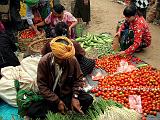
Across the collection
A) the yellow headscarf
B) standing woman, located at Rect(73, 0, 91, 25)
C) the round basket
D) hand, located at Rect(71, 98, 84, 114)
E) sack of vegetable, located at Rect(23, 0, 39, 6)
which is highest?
sack of vegetable, located at Rect(23, 0, 39, 6)

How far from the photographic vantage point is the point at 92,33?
29.0 feet

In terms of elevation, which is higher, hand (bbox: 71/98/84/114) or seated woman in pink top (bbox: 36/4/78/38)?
seated woman in pink top (bbox: 36/4/78/38)

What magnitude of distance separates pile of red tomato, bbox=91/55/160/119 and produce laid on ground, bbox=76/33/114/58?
1203 mm

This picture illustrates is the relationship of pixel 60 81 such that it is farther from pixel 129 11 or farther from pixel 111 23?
pixel 111 23

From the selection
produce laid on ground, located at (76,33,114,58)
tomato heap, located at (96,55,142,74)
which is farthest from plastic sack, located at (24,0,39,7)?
tomato heap, located at (96,55,142,74)

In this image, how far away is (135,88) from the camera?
5746 mm

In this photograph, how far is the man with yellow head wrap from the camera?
183 inches

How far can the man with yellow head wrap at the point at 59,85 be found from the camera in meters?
4.65

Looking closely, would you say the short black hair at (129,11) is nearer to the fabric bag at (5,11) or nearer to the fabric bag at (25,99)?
the fabric bag at (25,99)

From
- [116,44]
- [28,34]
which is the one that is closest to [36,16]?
[28,34]

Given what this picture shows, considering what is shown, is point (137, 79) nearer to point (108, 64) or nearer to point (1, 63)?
point (108, 64)

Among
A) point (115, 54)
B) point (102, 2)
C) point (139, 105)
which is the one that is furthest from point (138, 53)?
point (102, 2)

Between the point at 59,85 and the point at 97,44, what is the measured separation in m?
3.25

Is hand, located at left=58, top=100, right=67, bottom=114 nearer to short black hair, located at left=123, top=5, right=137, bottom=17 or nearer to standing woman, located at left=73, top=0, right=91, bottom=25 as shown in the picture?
short black hair, located at left=123, top=5, right=137, bottom=17
